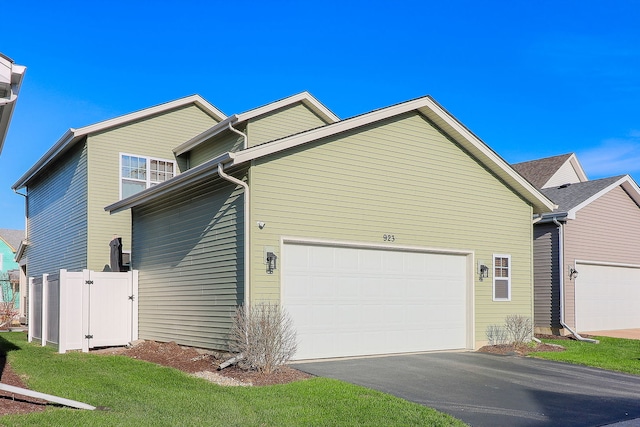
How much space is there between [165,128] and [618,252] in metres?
15.2

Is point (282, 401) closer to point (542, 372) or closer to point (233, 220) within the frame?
point (233, 220)

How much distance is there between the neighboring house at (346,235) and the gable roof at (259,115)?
0.08 metres

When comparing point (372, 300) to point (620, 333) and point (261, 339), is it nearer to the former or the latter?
point (261, 339)

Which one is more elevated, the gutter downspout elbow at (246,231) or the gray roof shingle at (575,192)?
the gray roof shingle at (575,192)

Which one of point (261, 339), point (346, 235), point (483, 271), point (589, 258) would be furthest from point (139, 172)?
point (589, 258)

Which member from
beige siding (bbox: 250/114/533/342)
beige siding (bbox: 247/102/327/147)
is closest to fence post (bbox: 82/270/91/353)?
beige siding (bbox: 247/102/327/147)

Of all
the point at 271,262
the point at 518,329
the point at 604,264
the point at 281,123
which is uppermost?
the point at 281,123

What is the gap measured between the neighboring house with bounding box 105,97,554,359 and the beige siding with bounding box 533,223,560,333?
2528mm

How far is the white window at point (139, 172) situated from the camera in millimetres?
17484

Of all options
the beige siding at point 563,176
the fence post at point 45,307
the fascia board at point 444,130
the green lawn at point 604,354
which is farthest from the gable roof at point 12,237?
the green lawn at point 604,354

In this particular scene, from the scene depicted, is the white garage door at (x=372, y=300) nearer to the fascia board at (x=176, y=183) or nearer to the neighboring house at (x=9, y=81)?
the fascia board at (x=176, y=183)

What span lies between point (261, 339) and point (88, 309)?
585 centimetres

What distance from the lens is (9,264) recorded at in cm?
4222

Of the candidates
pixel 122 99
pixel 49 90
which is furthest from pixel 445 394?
pixel 122 99
